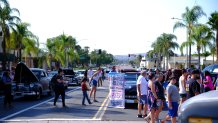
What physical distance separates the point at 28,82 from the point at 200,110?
18.4 meters

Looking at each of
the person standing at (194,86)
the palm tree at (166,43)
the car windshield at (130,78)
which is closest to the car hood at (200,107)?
the person standing at (194,86)

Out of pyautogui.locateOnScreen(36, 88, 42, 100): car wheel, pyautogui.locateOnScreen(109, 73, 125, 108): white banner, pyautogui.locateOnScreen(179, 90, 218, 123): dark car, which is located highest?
pyautogui.locateOnScreen(179, 90, 218, 123): dark car

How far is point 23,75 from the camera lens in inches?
848

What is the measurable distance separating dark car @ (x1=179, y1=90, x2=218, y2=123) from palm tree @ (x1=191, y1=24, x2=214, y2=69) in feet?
138

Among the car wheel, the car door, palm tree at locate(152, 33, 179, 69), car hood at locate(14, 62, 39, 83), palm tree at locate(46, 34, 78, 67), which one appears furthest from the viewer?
palm tree at locate(152, 33, 179, 69)

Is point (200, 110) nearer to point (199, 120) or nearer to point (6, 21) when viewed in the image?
point (199, 120)

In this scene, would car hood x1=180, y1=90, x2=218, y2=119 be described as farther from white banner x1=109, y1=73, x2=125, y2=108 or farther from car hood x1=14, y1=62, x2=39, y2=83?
car hood x1=14, y1=62, x2=39, y2=83

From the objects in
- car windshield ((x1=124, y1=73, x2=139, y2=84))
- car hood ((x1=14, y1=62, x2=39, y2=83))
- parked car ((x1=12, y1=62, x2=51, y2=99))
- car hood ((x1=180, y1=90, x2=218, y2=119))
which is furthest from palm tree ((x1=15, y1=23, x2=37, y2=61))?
car hood ((x1=180, y1=90, x2=218, y2=119))

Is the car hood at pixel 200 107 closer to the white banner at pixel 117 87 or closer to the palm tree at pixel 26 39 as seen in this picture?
the white banner at pixel 117 87

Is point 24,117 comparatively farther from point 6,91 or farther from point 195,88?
point 195,88

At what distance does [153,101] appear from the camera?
11.2 m

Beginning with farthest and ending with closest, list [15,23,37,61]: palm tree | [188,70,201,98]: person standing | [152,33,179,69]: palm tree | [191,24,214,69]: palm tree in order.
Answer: [152,33,179,69]: palm tree → [15,23,37,61]: palm tree → [191,24,214,69]: palm tree → [188,70,201,98]: person standing

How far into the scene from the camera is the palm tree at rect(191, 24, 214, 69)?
44938 millimetres

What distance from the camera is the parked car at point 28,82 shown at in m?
20.7
